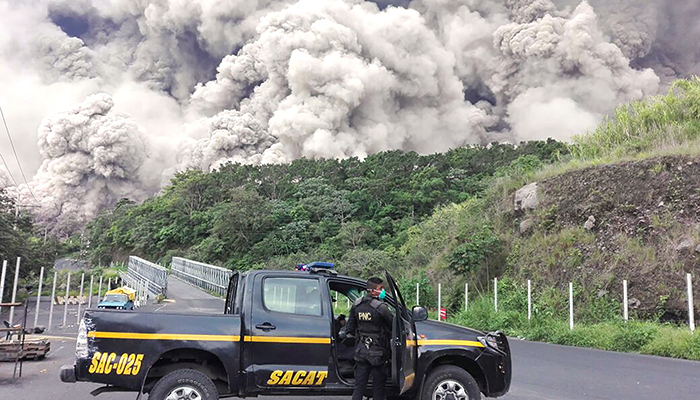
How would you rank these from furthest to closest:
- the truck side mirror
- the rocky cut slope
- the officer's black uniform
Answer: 1. the rocky cut slope
2. the truck side mirror
3. the officer's black uniform

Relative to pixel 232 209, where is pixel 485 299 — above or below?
below

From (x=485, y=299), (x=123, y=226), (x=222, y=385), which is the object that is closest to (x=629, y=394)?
(x=222, y=385)

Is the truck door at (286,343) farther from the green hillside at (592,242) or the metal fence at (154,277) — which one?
the metal fence at (154,277)

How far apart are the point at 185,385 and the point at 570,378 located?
5825 millimetres

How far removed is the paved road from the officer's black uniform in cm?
179

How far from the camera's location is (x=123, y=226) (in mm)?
73750

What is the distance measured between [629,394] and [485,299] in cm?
1028

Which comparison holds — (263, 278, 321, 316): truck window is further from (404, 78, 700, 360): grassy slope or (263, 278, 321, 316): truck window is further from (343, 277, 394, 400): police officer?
(404, 78, 700, 360): grassy slope

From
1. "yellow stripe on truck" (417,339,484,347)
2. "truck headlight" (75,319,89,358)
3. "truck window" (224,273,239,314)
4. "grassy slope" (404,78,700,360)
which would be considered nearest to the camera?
"truck headlight" (75,319,89,358)

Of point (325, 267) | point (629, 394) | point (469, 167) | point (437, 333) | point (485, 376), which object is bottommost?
point (629, 394)

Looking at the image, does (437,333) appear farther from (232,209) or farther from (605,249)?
(232,209)

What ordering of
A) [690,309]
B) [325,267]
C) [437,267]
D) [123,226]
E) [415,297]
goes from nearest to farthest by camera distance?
[325,267]
[690,309]
[415,297]
[437,267]
[123,226]

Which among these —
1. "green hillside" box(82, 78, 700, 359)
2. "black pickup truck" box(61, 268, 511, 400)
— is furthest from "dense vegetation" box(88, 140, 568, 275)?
"black pickup truck" box(61, 268, 511, 400)

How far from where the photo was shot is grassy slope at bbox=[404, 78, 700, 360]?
13.4 m
